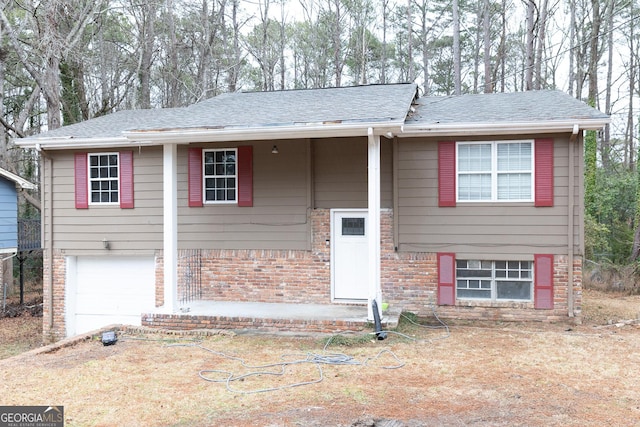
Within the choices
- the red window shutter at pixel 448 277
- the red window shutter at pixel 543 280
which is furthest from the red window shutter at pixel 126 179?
the red window shutter at pixel 543 280

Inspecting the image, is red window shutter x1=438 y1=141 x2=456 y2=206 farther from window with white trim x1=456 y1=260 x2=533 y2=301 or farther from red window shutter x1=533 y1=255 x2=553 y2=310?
red window shutter x1=533 y1=255 x2=553 y2=310

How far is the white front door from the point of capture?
9.26m

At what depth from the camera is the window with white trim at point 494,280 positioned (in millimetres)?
8750

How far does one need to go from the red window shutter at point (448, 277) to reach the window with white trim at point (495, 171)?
3.52 ft

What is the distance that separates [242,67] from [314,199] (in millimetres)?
15483

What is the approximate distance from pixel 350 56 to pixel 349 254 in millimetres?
A: 15409

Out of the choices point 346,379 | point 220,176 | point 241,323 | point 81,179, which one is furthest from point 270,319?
point 81,179

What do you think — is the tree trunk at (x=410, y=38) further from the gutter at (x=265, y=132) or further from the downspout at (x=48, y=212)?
the downspout at (x=48, y=212)

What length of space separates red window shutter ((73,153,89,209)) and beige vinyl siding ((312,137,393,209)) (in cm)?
482

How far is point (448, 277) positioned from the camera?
8.87 m

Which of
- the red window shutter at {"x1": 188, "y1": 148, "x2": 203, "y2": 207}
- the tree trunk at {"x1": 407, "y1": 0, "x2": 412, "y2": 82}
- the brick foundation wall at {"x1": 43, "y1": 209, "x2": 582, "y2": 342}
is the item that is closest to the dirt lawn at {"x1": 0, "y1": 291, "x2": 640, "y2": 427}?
the brick foundation wall at {"x1": 43, "y1": 209, "x2": 582, "y2": 342}

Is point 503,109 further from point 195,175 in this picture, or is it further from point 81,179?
point 81,179

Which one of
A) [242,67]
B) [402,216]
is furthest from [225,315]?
[242,67]

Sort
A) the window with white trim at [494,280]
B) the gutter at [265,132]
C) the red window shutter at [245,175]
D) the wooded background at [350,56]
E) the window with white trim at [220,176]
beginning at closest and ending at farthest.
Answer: the gutter at [265,132] → the window with white trim at [494,280] → the red window shutter at [245,175] → the window with white trim at [220,176] → the wooded background at [350,56]
